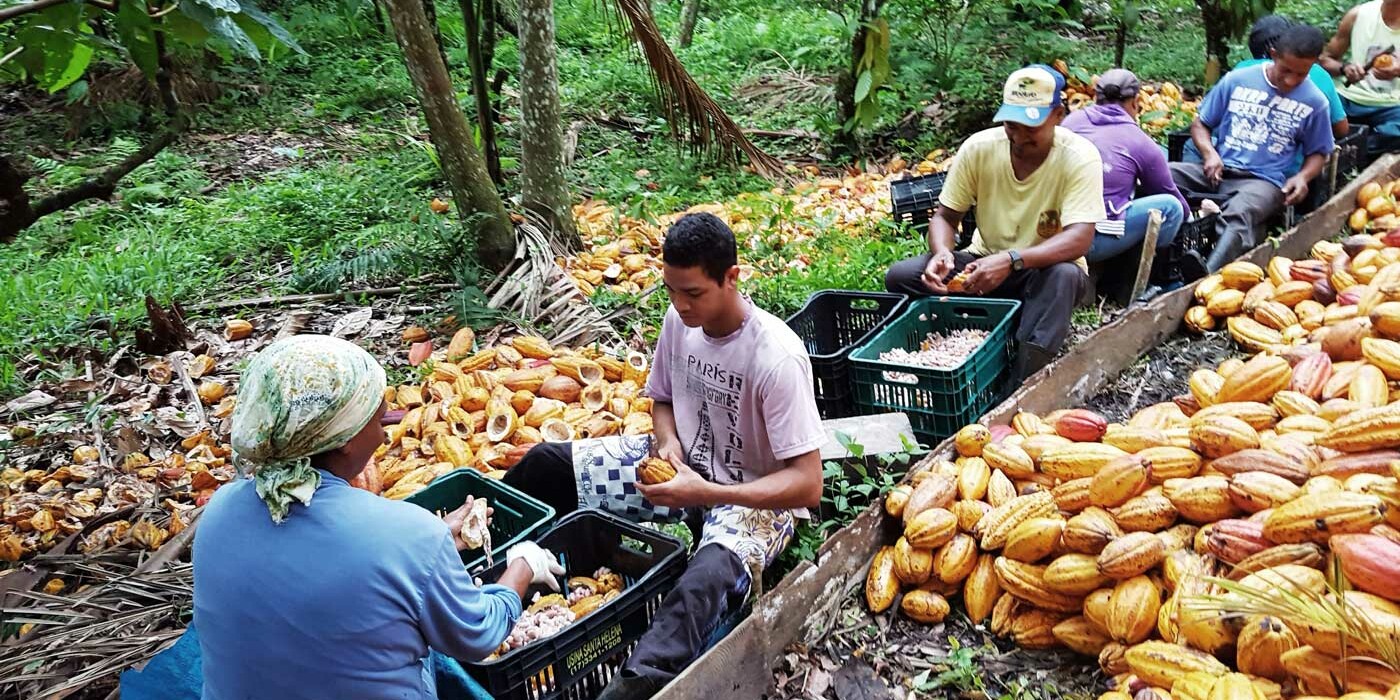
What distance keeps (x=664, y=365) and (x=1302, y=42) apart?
453cm

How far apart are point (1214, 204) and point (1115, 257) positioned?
85cm

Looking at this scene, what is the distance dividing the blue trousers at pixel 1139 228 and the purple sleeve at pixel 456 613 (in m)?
3.88

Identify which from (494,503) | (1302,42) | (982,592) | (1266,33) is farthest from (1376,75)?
(494,503)

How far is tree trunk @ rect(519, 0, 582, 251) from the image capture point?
242 inches

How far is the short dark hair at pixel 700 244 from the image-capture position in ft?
9.10

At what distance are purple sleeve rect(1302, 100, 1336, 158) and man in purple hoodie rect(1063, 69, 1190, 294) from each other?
902 mm

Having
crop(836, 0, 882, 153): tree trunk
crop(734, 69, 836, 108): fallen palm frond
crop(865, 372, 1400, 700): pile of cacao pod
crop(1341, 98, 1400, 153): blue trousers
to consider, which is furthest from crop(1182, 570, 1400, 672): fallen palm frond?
crop(734, 69, 836, 108): fallen palm frond

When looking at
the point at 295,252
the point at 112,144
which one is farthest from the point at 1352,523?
the point at 112,144

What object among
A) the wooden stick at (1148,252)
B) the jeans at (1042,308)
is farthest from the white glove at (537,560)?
the wooden stick at (1148,252)

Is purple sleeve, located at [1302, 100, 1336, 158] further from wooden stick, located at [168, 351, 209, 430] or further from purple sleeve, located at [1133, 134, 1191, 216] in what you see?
wooden stick, located at [168, 351, 209, 430]

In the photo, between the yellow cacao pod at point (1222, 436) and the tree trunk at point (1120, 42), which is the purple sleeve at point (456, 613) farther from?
the tree trunk at point (1120, 42)

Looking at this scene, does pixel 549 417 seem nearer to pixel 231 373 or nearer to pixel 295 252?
pixel 231 373

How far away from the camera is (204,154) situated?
10.1 metres

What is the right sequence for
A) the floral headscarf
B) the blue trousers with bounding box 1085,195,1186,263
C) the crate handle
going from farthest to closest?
the blue trousers with bounding box 1085,195,1186,263 < the crate handle < the floral headscarf
